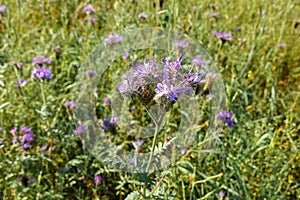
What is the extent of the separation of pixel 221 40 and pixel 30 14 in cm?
165

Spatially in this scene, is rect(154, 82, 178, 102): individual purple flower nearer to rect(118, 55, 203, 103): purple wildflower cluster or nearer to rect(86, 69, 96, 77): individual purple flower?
rect(118, 55, 203, 103): purple wildflower cluster

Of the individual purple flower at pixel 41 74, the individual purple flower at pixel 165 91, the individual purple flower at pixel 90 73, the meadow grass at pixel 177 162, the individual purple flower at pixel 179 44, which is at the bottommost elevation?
the meadow grass at pixel 177 162

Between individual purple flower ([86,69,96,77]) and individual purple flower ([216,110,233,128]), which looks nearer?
individual purple flower ([216,110,233,128])

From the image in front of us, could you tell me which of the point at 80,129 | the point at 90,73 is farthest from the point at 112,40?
the point at 80,129

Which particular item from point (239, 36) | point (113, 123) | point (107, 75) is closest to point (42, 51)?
point (107, 75)

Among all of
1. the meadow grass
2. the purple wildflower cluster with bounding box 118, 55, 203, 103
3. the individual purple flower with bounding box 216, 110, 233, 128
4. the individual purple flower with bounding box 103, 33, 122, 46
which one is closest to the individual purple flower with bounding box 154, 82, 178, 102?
the purple wildflower cluster with bounding box 118, 55, 203, 103

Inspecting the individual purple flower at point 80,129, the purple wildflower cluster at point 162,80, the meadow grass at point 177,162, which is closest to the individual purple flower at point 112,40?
the meadow grass at point 177,162

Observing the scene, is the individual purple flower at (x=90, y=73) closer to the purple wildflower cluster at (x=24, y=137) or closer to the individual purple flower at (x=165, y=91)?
the purple wildflower cluster at (x=24, y=137)

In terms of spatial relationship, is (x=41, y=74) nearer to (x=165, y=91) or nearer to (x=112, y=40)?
(x=112, y=40)

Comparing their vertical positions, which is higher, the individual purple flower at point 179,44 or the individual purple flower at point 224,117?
the individual purple flower at point 179,44

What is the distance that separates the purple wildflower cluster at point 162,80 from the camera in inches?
32.2

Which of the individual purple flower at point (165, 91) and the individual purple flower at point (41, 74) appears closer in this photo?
the individual purple flower at point (165, 91)

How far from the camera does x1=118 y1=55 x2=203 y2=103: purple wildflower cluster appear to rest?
82 centimetres

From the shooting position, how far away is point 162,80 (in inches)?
32.8
